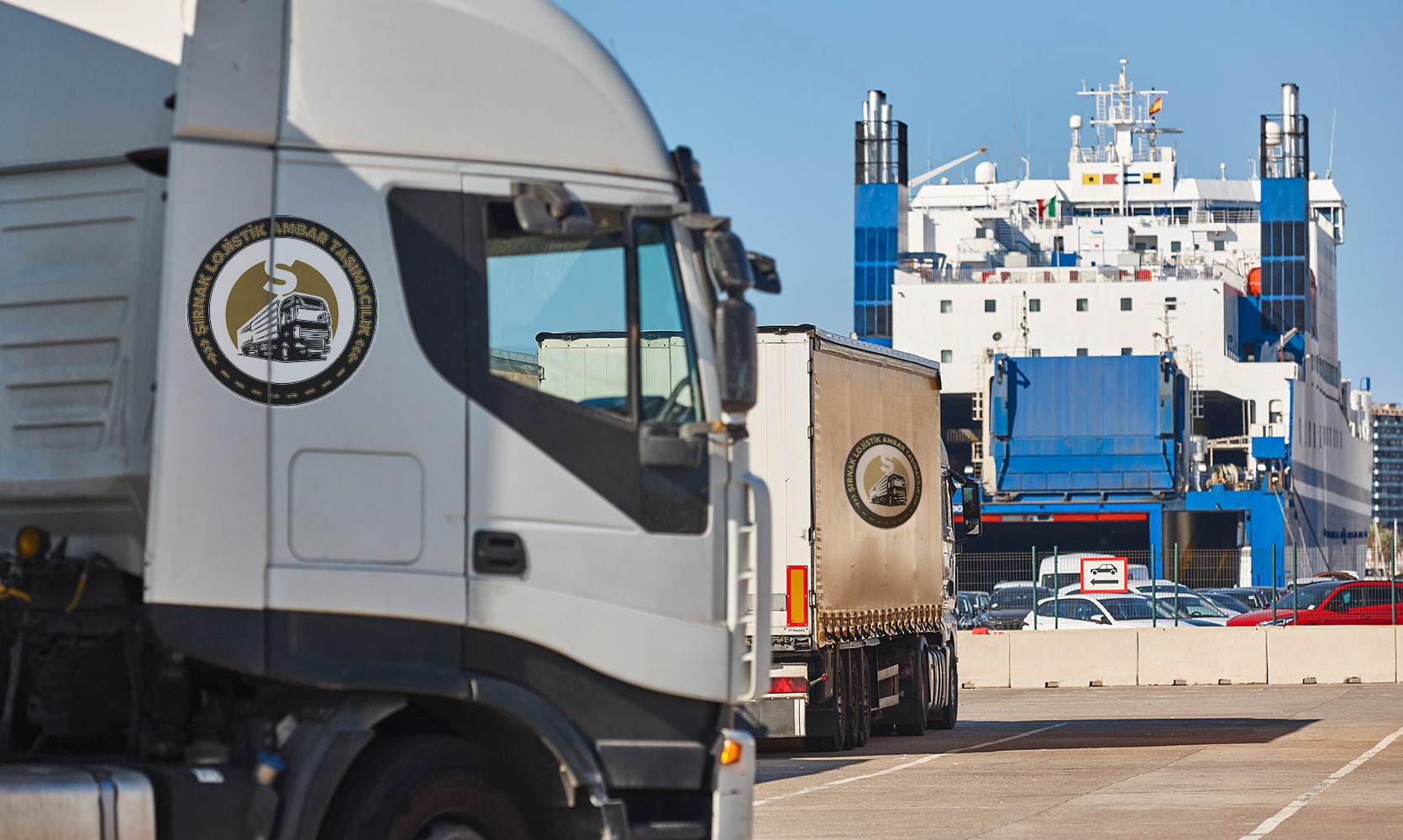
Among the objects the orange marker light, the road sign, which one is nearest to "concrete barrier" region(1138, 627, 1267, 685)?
the road sign

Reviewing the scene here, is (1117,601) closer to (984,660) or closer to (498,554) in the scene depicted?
(984,660)

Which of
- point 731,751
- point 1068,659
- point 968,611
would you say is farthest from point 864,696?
point 968,611

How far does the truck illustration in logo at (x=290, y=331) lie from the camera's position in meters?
6.00

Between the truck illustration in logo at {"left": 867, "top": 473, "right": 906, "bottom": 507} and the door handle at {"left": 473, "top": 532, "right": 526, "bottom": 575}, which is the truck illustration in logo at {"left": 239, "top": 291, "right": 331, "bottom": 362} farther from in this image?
the truck illustration in logo at {"left": 867, "top": 473, "right": 906, "bottom": 507}

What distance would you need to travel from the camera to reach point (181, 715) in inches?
244

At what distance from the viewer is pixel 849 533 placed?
15625mm

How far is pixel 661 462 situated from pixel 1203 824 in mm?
6060

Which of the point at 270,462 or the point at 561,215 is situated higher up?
the point at 561,215

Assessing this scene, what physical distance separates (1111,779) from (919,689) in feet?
14.2

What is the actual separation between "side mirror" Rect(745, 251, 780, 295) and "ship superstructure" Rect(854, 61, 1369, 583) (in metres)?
52.4

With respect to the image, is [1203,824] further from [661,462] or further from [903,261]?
[903,261]

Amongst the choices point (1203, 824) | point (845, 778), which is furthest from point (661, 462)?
point (845, 778)

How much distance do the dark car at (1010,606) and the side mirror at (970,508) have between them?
35.3 ft

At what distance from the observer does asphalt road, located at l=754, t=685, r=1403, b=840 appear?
36.0ft
